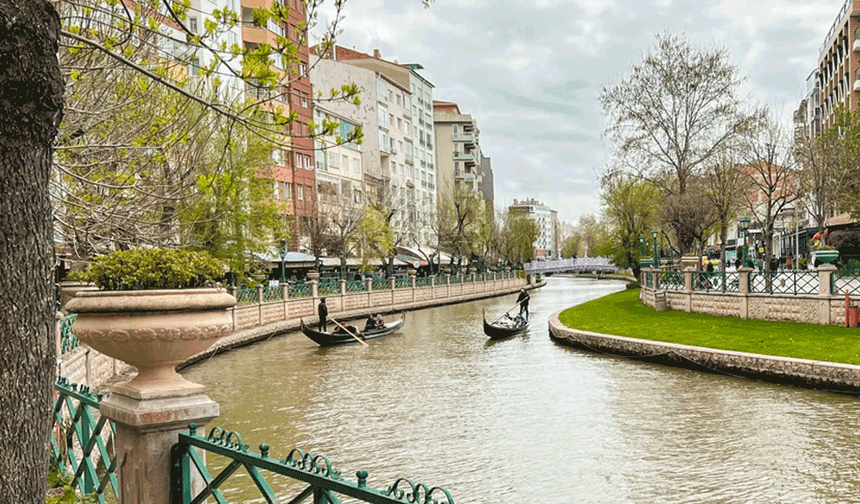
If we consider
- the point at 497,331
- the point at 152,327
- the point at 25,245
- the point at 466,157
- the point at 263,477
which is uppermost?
the point at 466,157

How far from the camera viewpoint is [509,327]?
109 feet

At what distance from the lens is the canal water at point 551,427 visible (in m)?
12.1

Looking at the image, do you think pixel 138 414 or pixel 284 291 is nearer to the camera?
pixel 138 414

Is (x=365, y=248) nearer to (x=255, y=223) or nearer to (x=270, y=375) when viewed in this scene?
(x=255, y=223)

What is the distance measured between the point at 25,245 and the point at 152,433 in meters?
2.09

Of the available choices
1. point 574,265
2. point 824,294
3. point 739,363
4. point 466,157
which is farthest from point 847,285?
point 574,265

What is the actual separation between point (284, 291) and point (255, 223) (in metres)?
5.14

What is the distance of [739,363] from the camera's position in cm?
2012

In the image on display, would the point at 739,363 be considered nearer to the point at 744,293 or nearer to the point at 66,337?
the point at 744,293

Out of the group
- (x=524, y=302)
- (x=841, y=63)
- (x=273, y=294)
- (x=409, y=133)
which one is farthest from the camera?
(x=409, y=133)

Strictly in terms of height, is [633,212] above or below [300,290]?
above

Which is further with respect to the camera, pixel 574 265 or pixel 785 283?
pixel 574 265

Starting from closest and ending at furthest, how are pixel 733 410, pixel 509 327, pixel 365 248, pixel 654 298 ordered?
pixel 733 410 → pixel 509 327 → pixel 654 298 → pixel 365 248

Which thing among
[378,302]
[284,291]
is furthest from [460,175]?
[284,291]
